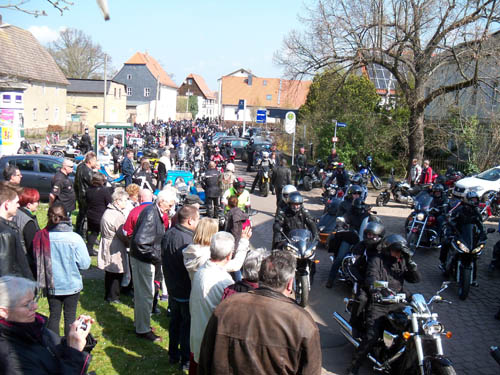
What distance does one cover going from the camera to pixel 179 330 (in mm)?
5062

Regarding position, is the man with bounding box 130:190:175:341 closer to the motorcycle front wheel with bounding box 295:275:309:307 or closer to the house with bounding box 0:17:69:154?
the motorcycle front wheel with bounding box 295:275:309:307

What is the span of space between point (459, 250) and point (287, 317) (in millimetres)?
6047

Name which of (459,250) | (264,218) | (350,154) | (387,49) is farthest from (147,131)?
(459,250)

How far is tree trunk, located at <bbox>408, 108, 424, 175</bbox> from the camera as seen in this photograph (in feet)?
68.8

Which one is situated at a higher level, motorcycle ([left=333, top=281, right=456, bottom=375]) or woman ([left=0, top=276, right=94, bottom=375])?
woman ([left=0, top=276, right=94, bottom=375])

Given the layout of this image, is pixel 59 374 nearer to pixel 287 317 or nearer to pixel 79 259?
pixel 287 317

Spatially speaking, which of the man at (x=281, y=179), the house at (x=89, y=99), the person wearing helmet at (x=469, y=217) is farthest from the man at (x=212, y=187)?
the house at (x=89, y=99)

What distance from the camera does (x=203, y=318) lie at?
3.85 metres

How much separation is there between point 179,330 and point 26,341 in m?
2.43

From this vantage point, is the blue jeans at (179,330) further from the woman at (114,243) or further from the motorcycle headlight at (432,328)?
the motorcycle headlight at (432,328)

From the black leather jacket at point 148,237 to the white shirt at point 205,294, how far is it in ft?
5.23

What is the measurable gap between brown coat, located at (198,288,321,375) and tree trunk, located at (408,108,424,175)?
19.8 metres

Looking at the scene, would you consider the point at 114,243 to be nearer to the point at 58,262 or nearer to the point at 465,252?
the point at 58,262

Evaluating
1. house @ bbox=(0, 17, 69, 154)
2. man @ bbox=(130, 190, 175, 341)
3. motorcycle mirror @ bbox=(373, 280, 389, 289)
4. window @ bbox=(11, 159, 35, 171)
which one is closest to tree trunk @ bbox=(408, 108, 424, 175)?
window @ bbox=(11, 159, 35, 171)
